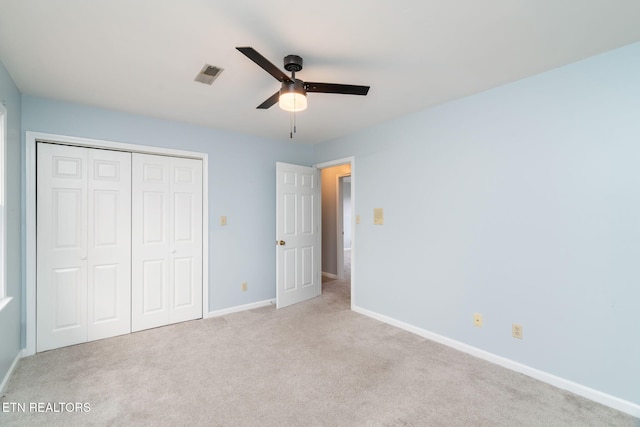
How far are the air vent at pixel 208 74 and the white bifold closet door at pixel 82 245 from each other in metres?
1.44

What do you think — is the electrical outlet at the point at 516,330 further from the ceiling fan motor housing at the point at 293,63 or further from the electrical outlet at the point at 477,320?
the ceiling fan motor housing at the point at 293,63

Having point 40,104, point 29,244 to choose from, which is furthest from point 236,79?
point 29,244

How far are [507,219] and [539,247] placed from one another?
312mm

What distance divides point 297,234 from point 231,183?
45.2 inches

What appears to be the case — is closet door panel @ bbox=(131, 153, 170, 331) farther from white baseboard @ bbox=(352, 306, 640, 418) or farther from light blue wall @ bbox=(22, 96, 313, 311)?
white baseboard @ bbox=(352, 306, 640, 418)

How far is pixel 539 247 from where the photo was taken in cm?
232

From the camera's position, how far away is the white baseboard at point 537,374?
1945 mm

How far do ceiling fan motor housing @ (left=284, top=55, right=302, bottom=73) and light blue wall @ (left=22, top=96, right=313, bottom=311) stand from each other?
202 cm

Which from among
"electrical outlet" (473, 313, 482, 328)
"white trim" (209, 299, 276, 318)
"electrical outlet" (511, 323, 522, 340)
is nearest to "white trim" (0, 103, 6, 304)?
"white trim" (209, 299, 276, 318)

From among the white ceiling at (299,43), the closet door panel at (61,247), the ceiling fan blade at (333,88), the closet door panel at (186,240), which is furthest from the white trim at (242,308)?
the ceiling fan blade at (333,88)

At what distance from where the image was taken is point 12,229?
94.6 inches

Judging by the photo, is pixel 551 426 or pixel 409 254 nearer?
pixel 551 426

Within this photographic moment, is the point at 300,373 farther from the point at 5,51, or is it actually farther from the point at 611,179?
the point at 5,51

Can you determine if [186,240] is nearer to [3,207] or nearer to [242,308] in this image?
[242,308]
